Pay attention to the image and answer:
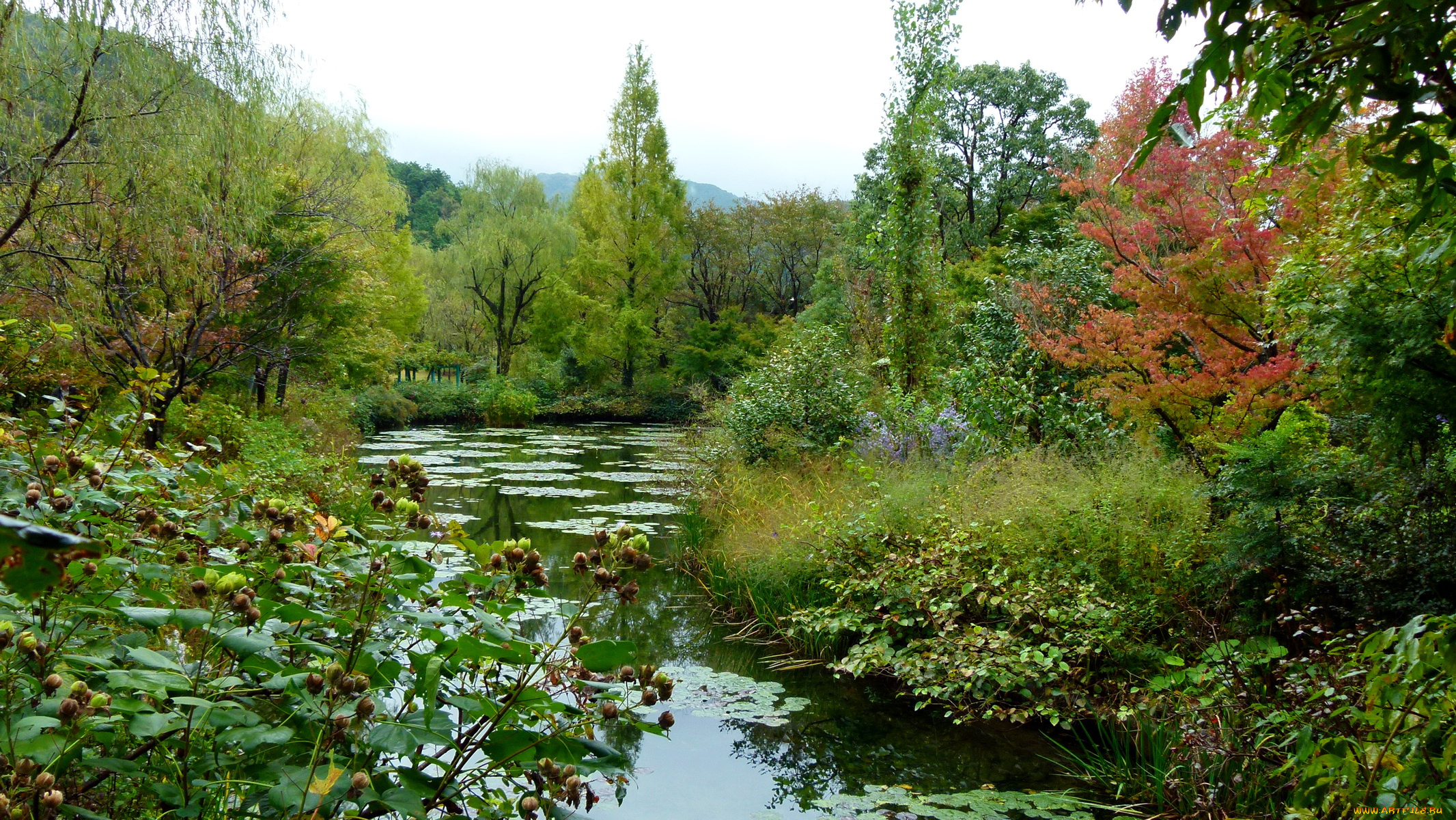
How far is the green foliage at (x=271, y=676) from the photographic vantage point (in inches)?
57.7

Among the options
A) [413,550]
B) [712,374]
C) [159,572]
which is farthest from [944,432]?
[712,374]

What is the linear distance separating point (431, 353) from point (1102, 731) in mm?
24938

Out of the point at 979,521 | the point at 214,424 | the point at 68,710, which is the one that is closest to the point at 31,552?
the point at 68,710

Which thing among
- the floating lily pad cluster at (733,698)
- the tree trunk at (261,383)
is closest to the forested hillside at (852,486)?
the tree trunk at (261,383)

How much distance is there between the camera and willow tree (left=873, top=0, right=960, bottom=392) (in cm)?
874

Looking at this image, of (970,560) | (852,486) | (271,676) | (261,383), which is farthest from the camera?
(261,383)

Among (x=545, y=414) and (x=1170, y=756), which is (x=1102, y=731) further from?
(x=545, y=414)

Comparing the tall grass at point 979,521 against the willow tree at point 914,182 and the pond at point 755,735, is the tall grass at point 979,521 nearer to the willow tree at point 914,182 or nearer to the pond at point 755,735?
the pond at point 755,735

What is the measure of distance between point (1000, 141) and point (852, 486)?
2110 cm

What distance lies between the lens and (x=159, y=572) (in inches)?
67.4

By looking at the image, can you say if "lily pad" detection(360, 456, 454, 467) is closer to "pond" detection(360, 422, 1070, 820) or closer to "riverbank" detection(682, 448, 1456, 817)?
"pond" detection(360, 422, 1070, 820)

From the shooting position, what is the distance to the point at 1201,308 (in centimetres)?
599

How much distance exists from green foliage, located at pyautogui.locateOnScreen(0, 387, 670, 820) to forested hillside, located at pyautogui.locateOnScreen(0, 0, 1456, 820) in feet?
0.05

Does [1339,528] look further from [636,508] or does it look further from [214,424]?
[214,424]
